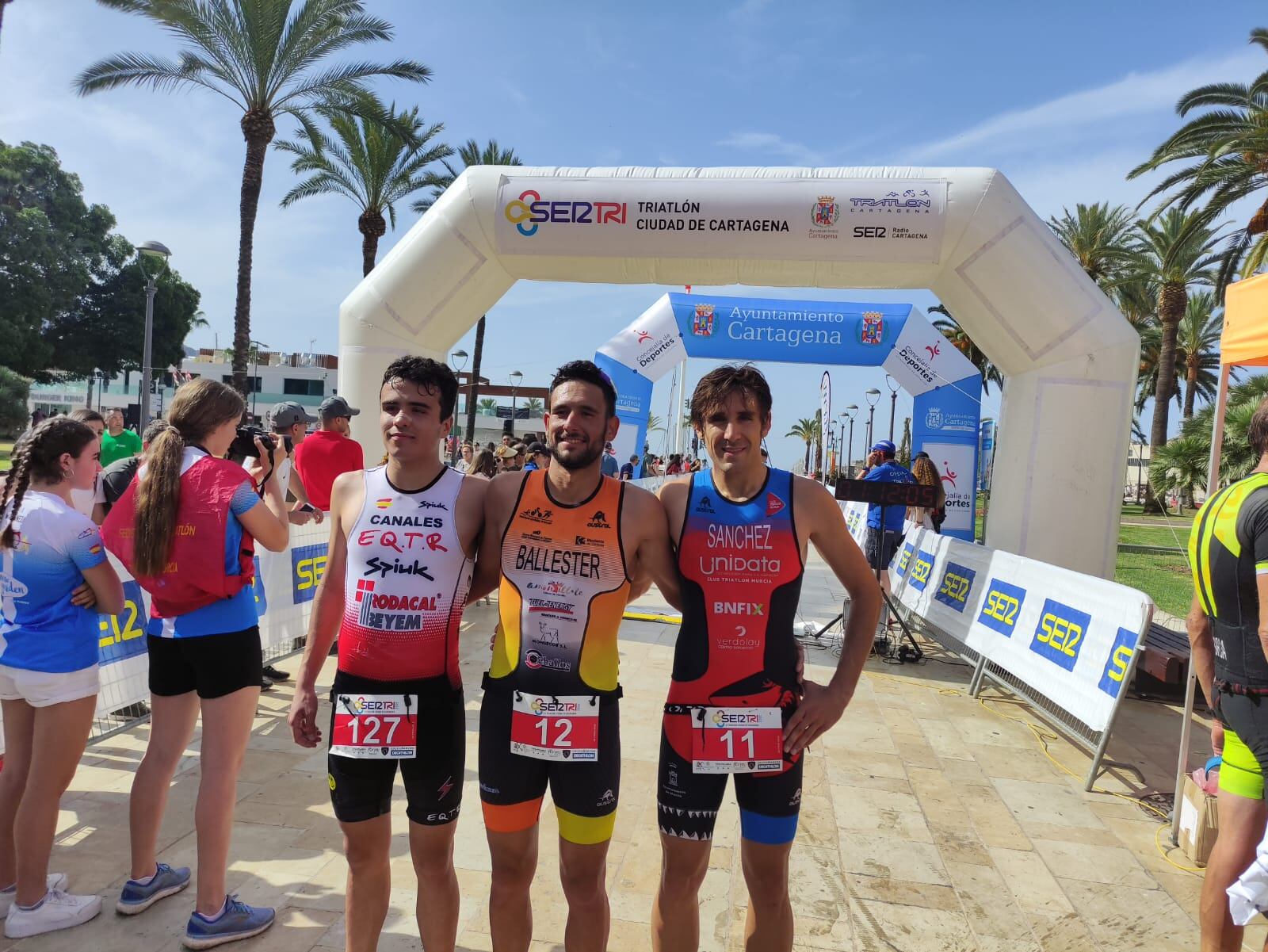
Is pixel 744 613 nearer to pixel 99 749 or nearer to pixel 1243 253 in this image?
pixel 99 749

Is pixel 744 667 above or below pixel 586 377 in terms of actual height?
below

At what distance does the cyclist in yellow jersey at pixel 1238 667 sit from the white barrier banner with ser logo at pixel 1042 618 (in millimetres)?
2044

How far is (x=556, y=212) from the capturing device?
23.9ft

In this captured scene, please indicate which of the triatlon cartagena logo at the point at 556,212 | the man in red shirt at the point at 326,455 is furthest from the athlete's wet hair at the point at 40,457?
the triatlon cartagena logo at the point at 556,212

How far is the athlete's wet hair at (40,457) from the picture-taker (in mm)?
2537

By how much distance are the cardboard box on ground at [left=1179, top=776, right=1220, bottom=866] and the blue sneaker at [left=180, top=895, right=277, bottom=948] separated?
390 cm

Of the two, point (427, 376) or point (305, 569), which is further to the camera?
point (305, 569)

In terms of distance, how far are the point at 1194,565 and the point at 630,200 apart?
575cm

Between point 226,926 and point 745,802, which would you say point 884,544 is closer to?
A: point 745,802

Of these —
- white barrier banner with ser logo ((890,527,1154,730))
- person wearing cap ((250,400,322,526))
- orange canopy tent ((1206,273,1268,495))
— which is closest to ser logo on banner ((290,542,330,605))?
person wearing cap ((250,400,322,526))

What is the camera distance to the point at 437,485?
2.34 meters

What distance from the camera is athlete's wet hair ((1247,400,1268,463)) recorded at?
2.45 meters

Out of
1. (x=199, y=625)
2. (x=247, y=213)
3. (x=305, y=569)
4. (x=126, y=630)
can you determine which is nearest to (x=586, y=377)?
(x=199, y=625)

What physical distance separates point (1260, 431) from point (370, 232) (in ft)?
64.3
